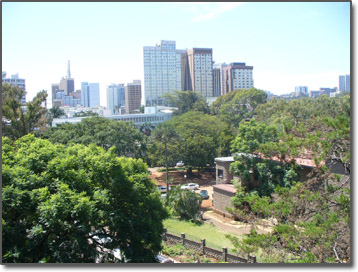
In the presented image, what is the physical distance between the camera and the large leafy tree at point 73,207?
6449 millimetres

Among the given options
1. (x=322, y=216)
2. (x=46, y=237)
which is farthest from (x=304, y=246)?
(x=46, y=237)

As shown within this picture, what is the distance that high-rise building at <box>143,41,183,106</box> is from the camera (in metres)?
71.2

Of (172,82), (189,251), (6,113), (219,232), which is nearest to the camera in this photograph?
(189,251)

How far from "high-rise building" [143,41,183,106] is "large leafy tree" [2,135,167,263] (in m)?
63.9

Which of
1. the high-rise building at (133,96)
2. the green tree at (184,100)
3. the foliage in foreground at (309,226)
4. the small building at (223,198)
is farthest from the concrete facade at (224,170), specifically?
the high-rise building at (133,96)

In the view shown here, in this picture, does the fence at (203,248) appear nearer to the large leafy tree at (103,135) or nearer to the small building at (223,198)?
the small building at (223,198)

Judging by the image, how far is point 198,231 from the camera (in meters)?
14.4

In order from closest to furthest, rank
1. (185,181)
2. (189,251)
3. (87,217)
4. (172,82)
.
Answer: (87,217) → (189,251) → (185,181) → (172,82)

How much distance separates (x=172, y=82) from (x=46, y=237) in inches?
2692

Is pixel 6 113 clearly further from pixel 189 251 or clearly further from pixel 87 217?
pixel 87 217

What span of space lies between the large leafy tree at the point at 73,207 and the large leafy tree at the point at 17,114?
10811 millimetres

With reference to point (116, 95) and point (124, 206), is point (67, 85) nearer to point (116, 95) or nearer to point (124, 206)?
point (116, 95)

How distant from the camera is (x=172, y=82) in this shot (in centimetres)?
7381

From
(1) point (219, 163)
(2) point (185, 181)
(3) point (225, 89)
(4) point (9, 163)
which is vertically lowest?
(2) point (185, 181)
